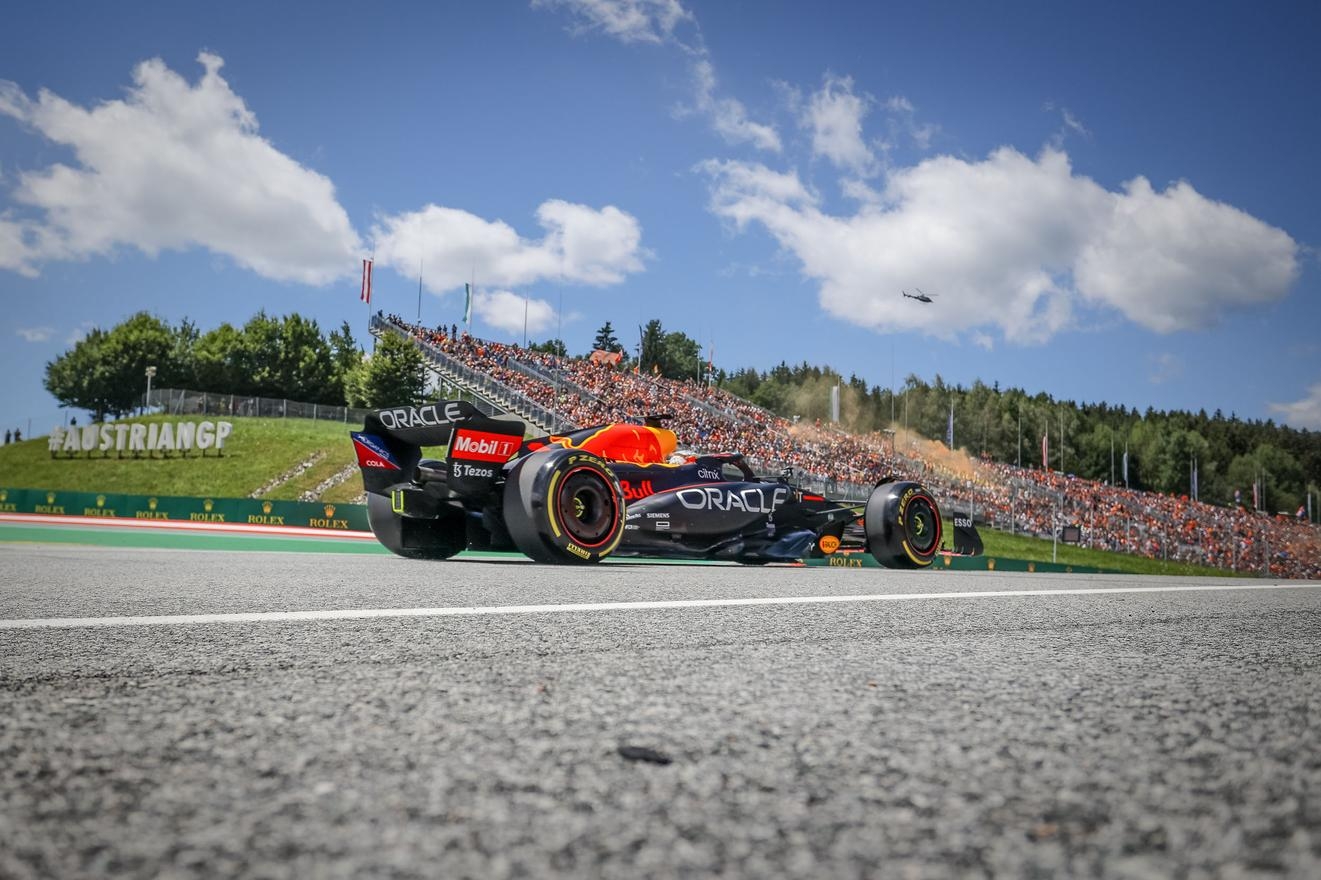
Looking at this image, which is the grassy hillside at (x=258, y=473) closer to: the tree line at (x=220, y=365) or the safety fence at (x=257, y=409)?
the safety fence at (x=257, y=409)

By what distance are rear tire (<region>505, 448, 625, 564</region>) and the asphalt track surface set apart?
4.95 metres

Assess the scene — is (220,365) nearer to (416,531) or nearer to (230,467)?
(230,467)

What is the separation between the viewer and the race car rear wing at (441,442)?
8.55 meters

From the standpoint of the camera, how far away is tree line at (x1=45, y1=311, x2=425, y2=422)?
231 ft

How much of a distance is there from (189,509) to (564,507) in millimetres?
23646

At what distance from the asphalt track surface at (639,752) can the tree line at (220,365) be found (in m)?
69.3

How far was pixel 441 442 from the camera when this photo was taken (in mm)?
8992

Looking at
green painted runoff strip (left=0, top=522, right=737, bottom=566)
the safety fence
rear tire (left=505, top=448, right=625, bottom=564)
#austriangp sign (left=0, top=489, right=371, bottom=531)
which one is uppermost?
the safety fence

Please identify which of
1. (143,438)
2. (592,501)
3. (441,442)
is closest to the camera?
(592,501)

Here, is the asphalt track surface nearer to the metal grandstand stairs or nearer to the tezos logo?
the tezos logo

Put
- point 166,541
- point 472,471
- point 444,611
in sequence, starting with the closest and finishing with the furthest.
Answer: point 444,611
point 472,471
point 166,541

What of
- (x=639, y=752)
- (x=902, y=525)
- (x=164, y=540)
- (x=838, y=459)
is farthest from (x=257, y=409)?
(x=639, y=752)

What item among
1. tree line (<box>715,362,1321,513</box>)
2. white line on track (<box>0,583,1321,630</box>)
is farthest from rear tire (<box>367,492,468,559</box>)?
tree line (<box>715,362,1321,513</box>)

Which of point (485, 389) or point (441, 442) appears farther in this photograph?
point (485, 389)
